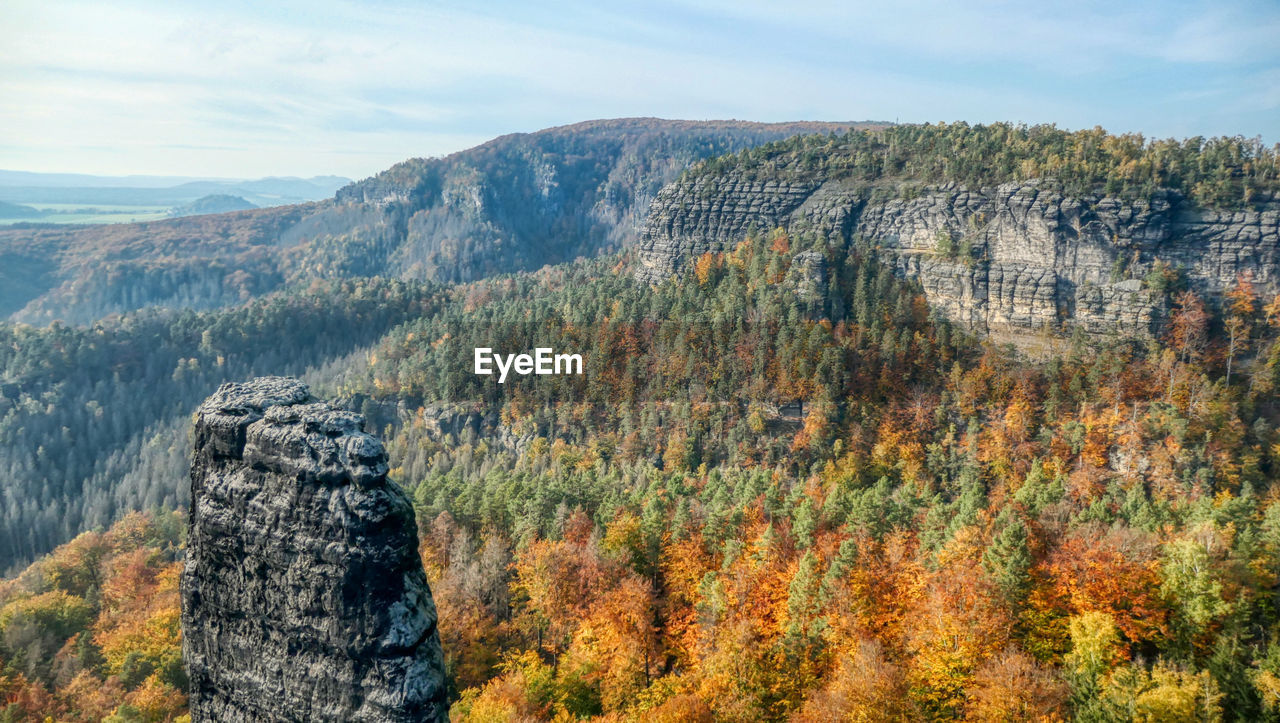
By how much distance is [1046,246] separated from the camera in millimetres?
100000

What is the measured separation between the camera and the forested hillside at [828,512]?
104ft

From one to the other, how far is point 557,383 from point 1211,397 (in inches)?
3387

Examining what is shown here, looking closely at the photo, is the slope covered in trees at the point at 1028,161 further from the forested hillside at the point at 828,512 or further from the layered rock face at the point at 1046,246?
the forested hillside at the point at 828,512

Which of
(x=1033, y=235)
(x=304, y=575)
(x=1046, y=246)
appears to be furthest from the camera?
(x=1033, y=235)

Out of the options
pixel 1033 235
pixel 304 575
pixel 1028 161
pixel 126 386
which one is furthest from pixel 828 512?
pixel 126 386

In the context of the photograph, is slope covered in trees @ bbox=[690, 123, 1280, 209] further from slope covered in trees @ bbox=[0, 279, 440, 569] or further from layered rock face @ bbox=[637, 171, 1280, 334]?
slope covered in trees @ bbox=[0, 279, 440, 569]

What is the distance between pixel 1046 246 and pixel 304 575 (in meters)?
112

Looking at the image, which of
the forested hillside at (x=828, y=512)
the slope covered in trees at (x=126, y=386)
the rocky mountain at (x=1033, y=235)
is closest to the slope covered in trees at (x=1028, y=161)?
the rocky mountain at (x=1033, y=235)

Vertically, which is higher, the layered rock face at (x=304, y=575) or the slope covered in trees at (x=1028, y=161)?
the slope covered in trees at (x=1028, y=161)

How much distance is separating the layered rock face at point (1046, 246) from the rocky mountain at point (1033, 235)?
0.16 metres

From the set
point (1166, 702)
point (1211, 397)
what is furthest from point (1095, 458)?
point (1166, 702)

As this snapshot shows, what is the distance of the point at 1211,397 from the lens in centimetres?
7688

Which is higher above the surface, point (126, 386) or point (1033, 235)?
point (1033, 235)

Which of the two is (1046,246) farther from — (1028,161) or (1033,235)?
(1028,161)
